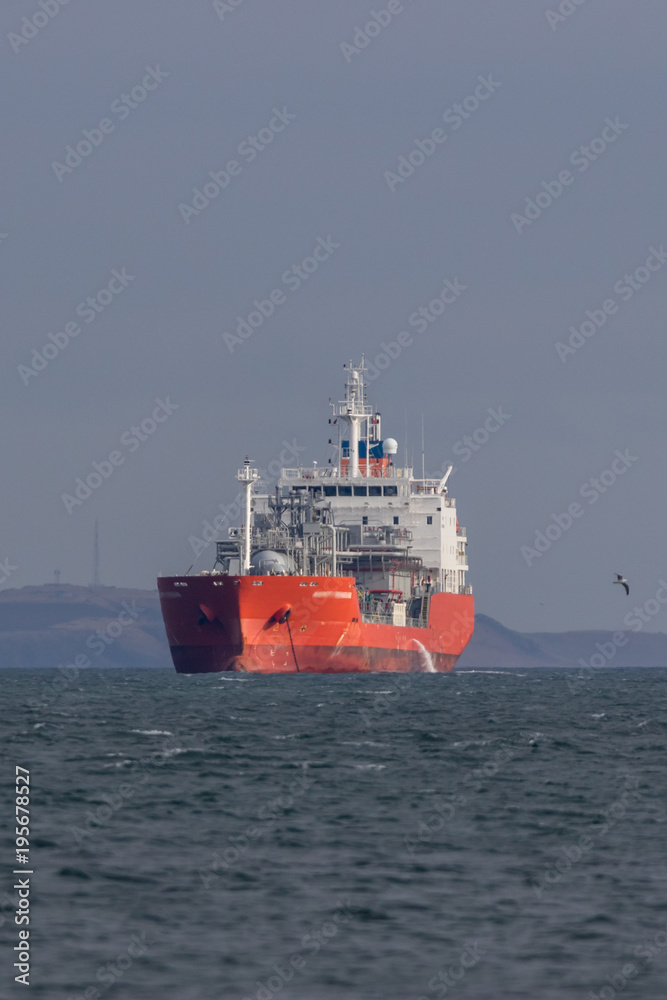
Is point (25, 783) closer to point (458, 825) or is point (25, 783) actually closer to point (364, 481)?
point (458, 825)

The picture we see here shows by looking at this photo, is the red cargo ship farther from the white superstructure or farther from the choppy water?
the choppy water

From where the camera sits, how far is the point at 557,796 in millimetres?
27766

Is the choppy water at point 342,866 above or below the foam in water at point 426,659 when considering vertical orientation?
below

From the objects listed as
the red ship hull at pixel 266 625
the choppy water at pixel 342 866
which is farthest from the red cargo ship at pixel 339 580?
the choppy water at pixel 342 866

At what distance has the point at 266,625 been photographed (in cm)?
7600

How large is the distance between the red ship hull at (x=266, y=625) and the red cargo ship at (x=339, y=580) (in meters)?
0.07

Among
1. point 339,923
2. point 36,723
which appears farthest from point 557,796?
point 36,723

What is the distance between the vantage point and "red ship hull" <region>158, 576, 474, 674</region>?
247ft

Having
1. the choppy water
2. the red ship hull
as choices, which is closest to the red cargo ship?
the red ship hull

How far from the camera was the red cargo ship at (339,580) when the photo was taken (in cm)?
7625

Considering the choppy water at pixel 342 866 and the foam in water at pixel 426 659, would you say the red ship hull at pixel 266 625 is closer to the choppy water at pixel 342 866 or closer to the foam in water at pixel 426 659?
the foam in water at pixel 426 659

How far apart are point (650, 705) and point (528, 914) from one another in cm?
4390

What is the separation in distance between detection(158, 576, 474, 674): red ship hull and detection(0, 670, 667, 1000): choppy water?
113 feet

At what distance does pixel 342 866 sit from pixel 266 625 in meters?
55.5
